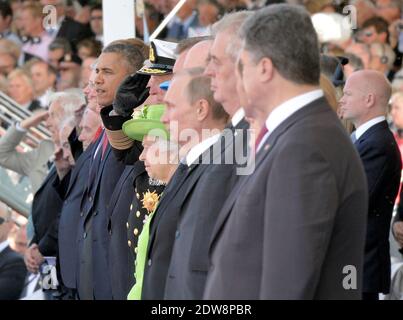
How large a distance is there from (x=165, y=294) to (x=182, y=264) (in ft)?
0.55

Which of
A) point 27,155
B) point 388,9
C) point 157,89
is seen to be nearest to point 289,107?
point 157,89

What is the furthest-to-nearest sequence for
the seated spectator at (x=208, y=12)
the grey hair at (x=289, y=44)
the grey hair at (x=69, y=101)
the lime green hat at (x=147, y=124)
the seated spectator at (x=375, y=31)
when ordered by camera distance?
the seated spectator at (x=208, y=12)
the seated spectator at (x=375, y=31)
the grey hair at (x=69, y=101)
the lime green hat at (x=147, y=124)
the grey hair at (x=289, y=44)

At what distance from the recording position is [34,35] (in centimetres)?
912

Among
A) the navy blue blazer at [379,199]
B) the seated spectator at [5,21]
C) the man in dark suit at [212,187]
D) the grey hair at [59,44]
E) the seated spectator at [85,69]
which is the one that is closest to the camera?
the man in dark suit at [212,187]

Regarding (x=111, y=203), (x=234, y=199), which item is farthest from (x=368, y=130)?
(x=234, y=199)

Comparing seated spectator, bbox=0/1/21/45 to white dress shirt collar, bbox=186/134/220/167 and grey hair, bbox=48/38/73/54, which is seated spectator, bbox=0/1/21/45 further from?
white dress shirt collar, bbox=186/134/220/167

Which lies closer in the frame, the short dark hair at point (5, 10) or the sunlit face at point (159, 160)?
the sunlit face at point (159, 160)

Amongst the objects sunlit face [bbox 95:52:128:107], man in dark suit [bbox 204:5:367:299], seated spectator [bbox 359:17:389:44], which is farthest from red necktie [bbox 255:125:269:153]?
seated spectator [bbox 359:17:389:44]

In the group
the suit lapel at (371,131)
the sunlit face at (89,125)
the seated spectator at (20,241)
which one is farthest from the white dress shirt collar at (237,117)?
the seated spectator at (20,241)

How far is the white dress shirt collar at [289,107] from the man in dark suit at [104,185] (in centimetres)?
252

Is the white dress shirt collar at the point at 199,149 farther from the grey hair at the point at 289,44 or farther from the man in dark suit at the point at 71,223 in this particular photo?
the man in dark suit at the point at 71,223

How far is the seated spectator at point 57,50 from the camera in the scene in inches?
346

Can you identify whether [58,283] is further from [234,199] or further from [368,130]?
[234,199]

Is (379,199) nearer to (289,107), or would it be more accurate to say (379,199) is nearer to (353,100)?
(353,100)
